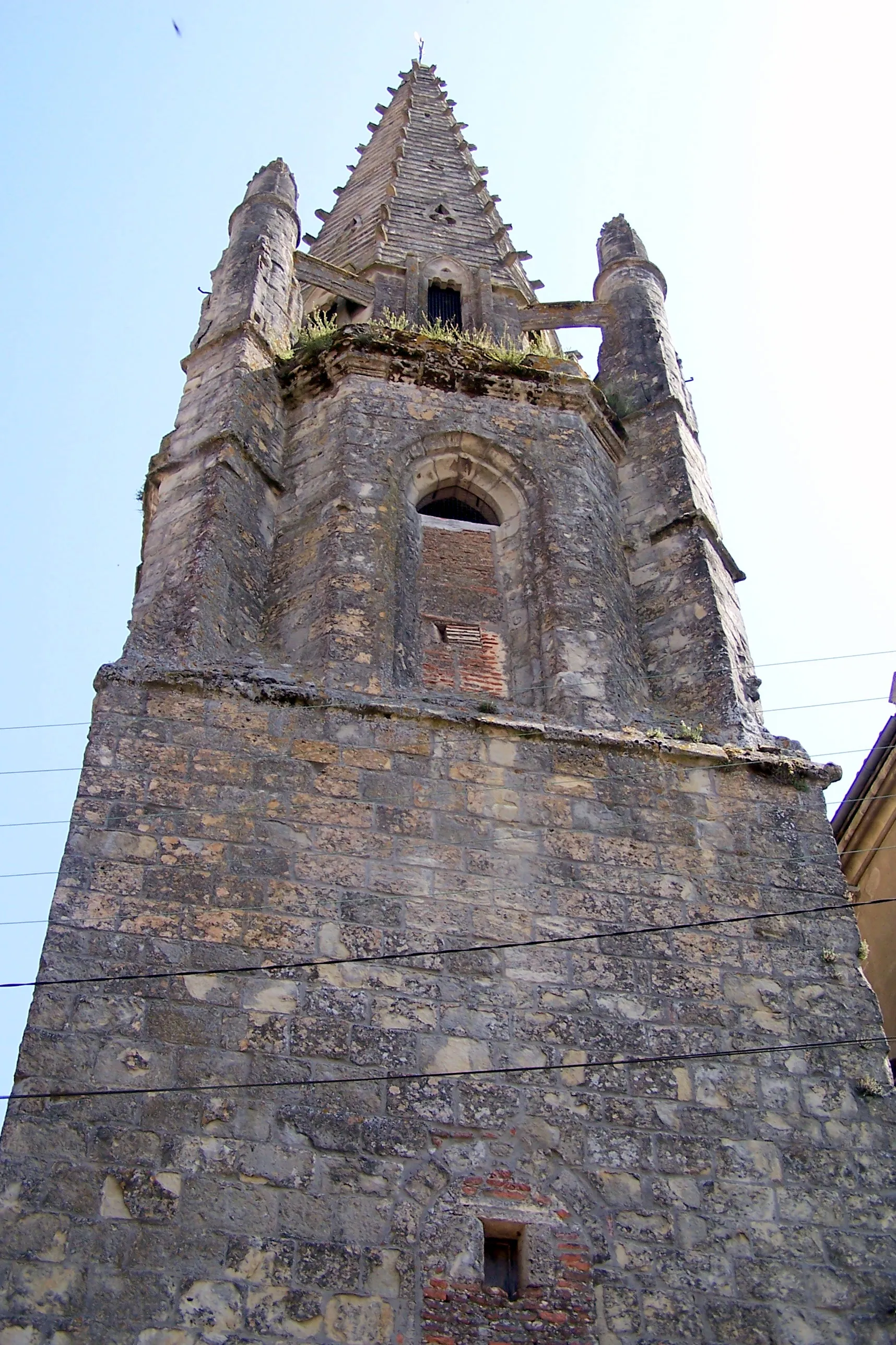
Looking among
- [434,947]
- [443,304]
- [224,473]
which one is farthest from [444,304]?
[434,947]

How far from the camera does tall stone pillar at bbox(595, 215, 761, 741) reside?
410 inches

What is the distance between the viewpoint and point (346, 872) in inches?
323

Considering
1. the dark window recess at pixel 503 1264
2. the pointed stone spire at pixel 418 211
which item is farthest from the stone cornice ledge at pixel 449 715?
the pointed stone spire at pixel 418 211

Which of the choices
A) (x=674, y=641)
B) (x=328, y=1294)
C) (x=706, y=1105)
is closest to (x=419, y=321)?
(x=674, y=641)

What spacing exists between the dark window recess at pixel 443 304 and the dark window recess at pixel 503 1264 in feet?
35.0

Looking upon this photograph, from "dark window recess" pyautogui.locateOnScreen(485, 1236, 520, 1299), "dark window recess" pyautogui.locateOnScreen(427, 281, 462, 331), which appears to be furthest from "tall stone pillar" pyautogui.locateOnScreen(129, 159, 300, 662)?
"dark window recess" pyautogui.locateOnScreen(485, 1236, 520, 1299)

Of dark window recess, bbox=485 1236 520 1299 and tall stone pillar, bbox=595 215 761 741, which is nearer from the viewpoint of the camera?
dark window recess, bbox=485 1236 520 1299

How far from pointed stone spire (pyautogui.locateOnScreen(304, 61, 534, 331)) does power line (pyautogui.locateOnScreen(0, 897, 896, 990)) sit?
854cm

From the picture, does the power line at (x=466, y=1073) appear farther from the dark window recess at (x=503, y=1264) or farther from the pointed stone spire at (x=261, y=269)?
the pointed stone spire at (x=261, y=269)

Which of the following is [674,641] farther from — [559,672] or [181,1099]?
[181,1099]

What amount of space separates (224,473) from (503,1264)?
6.09 metres

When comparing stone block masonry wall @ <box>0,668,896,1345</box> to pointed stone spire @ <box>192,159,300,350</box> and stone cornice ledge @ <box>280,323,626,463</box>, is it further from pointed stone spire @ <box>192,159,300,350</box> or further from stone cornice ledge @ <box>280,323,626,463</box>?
pointed stone spire @ <box>192,159,300,350</box>

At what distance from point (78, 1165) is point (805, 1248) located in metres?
3.30

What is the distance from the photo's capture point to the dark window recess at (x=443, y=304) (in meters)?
15.9
